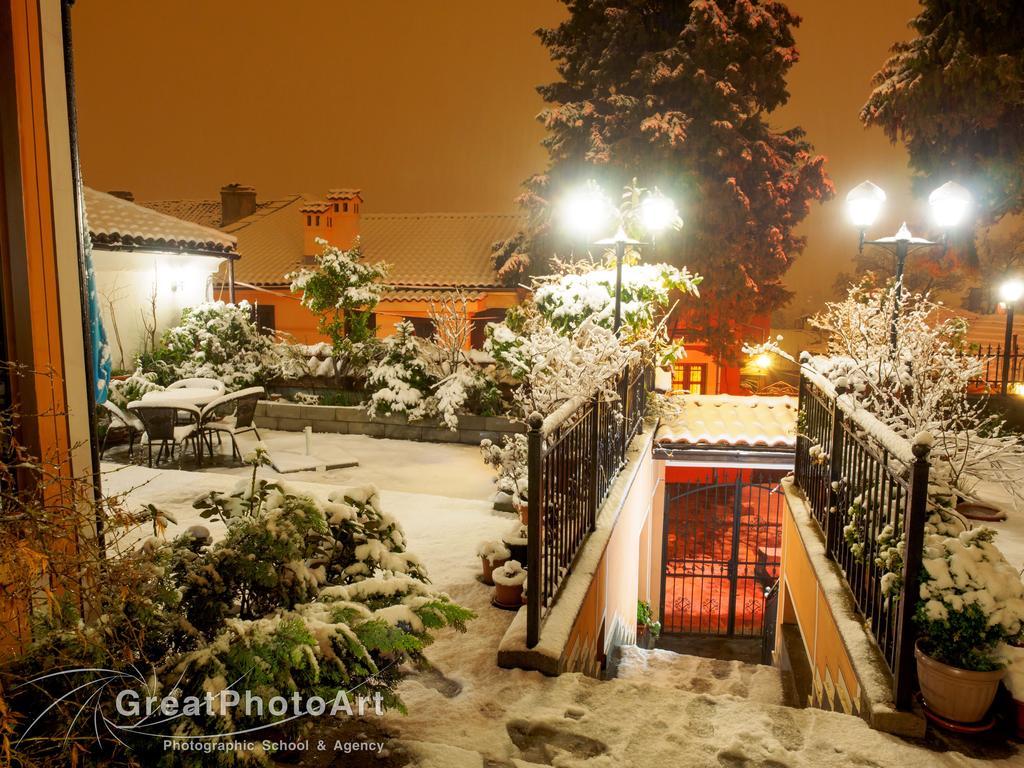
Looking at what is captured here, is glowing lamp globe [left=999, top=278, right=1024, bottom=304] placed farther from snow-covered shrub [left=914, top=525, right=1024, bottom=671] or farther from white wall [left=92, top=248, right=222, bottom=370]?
white wall [left=92, top=248, right=222, bottom=370]

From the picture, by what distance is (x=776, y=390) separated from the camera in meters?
20.2

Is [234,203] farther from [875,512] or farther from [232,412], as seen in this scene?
[875,512]

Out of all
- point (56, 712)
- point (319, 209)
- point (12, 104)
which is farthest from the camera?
point (319, 209)

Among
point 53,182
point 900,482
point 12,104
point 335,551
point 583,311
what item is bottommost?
point 335,551

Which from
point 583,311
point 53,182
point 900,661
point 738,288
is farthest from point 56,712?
point 738,288

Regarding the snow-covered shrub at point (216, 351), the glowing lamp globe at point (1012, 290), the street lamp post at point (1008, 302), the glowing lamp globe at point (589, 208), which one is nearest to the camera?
the glowing lamp globe at point (589, 208)

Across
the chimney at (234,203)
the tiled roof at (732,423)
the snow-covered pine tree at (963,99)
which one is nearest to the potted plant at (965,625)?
the tiled roof at (732,423)

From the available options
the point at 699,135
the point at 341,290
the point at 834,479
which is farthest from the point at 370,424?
the point at 699,135

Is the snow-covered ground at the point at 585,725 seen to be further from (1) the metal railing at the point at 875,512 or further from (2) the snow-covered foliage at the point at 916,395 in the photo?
(2) the snow-covered foliage at the point at 916,395

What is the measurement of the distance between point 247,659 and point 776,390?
64.4 feet

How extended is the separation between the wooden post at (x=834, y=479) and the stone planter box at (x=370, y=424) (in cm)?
558

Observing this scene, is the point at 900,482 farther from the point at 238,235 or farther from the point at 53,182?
the point at 238,235

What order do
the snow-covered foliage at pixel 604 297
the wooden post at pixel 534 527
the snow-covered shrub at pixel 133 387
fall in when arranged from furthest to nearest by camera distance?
1. the snow-covered shrub at pixel 133 387
2. the snow-covered foliage at pixel 604 297
3. the wooden post at pixel 534 527

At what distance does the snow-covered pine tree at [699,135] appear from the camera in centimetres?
1639
